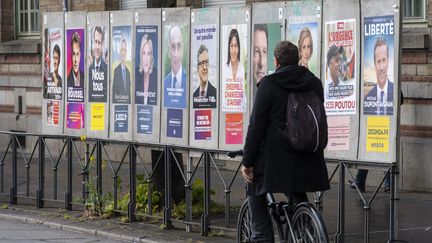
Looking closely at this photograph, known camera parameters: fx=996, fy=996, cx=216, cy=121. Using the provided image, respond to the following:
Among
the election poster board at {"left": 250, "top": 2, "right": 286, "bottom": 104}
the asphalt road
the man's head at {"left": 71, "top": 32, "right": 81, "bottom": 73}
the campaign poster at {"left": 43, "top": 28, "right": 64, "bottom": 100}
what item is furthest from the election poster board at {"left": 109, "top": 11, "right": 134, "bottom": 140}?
the election poster board at {"left": 250, "top": 2, "right": 286, "bottom": 104}

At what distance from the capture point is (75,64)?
13.0m

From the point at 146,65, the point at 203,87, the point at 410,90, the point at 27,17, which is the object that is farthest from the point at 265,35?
the point at 27,17

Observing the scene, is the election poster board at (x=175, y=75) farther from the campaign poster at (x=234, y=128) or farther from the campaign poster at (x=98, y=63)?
the campaign poster at (x=98, y=63)

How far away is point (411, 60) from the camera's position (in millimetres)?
14531

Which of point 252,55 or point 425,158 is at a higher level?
point 252,55

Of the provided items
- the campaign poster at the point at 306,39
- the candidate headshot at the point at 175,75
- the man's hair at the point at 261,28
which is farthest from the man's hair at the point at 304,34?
the candidate headshot at the point at 175,75

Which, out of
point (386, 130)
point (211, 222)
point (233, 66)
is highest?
point (233, 66)

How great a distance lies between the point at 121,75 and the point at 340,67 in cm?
338

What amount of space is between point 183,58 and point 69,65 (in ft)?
7.37

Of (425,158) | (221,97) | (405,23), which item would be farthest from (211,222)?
(405,23)

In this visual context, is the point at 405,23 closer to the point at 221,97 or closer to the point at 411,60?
the point at 411,60

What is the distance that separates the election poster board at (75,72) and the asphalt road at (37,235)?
1.62 m

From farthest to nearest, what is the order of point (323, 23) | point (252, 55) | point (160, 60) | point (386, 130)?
point (160, 60) < point (252, 55) < point (323, 23) < point (386, 130)

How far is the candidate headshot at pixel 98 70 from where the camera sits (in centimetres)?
1252
